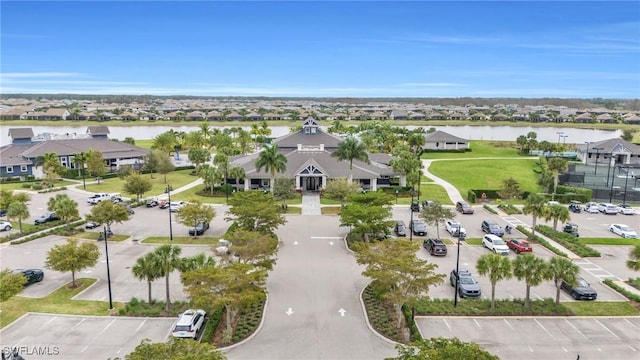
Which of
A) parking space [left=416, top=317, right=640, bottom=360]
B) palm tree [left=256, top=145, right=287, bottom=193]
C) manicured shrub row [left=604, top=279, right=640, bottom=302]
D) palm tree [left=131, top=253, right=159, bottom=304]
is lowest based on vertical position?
parking space [left=416, top=317, right=640, bottom=360]

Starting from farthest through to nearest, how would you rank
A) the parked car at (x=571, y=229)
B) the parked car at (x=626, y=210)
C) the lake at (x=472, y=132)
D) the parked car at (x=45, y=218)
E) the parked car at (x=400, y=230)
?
the lake at (x=472, y=132) → the parked car at (x=626, y=210) → the parked car at (x=45, y=218) → the parked car at (x=571, y=229) → the parked car at (x=400, y=230)

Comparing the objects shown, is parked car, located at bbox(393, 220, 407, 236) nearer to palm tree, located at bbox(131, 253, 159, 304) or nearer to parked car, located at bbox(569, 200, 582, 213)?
palm tree, located at bbox(131, 253, 159, 304)

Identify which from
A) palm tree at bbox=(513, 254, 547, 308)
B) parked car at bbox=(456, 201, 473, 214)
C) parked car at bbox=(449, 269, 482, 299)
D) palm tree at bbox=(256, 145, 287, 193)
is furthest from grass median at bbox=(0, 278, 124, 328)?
parked car at bbox=(456, 201, 473, 214)

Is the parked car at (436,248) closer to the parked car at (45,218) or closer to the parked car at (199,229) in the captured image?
the parked car at (199,229)

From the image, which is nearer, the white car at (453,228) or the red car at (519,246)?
the red car at (519,246)

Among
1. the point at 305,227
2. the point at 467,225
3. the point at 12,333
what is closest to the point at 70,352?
the point at 12,333

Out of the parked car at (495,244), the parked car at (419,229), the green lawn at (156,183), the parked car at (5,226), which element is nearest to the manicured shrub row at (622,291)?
the parked car at (495,244)
